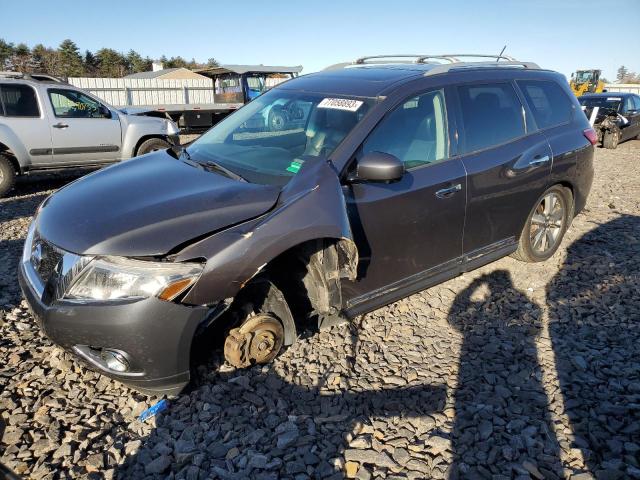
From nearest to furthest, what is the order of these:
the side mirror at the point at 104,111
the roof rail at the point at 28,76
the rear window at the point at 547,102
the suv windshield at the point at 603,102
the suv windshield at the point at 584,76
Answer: the rear window at the point at 547,102 < the roof rail at the point at 28,76 < the side mirror at the point at 104,111 < the suv windshield at the point at 603,102 < the suv windshield at the point at 584,76

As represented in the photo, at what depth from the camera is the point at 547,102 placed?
15.0 ft

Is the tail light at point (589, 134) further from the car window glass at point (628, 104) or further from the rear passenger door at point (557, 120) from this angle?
the car window glass at point (628, 104)

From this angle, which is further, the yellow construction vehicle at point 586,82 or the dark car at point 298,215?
the yellow construction vehicle at point 586,82

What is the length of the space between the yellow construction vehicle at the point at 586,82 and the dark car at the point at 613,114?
13.3 meters

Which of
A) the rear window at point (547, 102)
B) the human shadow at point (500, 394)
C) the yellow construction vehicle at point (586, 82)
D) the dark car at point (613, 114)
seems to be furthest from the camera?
the yellow construction vehicle at point (586, 82)

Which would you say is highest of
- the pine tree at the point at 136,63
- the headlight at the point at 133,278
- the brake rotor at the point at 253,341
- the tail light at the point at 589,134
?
the pine tree at the point at 136,63

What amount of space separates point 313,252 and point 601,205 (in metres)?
6.26

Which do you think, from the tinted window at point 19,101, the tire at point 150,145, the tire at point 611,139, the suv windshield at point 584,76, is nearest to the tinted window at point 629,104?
the tire at point 611,139

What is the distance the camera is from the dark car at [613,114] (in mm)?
14484

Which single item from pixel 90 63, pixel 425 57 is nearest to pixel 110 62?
pixel 90 63

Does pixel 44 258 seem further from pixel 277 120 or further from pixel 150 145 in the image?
pixel 150 145

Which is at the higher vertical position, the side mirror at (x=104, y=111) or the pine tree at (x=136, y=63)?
the pine tree at (x=136, y=63)

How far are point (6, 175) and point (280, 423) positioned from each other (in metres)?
6.95

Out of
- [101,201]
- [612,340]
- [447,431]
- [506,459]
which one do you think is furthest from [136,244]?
[612,340]
